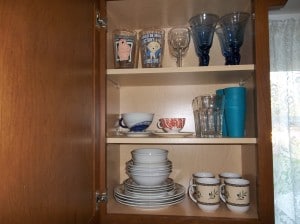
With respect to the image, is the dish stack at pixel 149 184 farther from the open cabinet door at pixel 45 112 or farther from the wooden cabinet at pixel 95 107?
the open cabinet door at pixel 45 112

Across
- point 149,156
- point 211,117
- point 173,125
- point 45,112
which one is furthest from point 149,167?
point 45,112

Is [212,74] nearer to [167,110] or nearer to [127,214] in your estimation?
[167,110]

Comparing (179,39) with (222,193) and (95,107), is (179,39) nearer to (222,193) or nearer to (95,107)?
(95,107)

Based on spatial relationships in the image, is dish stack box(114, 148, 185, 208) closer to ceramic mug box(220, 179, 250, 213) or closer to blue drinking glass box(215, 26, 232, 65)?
ceramic mug box(220, 179, 250, 213)

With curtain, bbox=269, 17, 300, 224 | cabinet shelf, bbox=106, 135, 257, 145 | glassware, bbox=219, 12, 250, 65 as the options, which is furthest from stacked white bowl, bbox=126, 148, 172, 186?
curtain, bbox=269, 17, 300, 224

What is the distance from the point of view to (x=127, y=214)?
0.77m

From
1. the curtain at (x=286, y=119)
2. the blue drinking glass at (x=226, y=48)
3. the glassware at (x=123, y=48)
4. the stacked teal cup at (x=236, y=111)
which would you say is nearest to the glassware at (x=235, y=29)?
the blue drinking glass at (x=226, y=48)

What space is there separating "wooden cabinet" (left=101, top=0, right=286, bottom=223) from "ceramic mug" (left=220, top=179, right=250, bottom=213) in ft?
0.07

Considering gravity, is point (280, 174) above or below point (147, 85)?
below

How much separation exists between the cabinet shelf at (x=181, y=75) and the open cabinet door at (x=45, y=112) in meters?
0.20

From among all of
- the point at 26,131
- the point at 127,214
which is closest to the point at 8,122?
the point at 26,131

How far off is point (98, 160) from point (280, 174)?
1.34 metres

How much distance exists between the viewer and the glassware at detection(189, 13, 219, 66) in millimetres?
843

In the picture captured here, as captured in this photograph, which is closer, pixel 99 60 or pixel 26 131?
pixel 26 131
